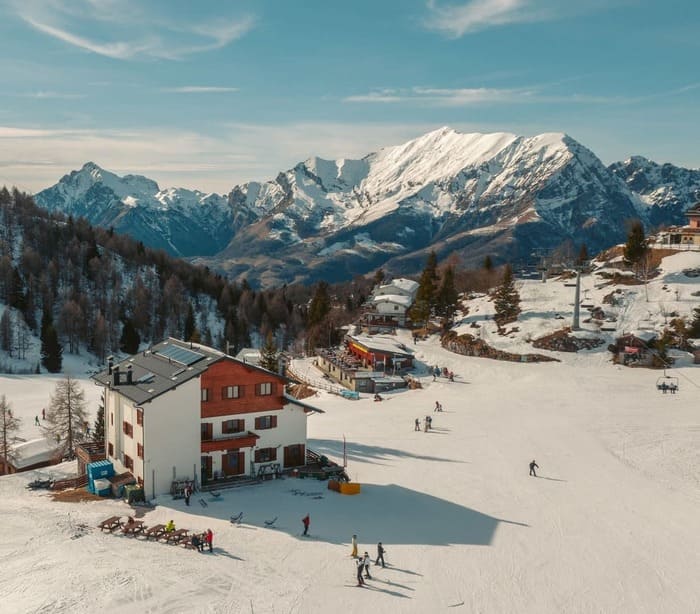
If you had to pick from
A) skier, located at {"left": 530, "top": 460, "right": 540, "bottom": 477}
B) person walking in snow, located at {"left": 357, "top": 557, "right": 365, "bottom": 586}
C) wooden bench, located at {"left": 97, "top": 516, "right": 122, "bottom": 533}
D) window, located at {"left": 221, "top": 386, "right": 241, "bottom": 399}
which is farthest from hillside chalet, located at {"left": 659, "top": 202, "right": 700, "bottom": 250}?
wooden bench, located at {"left": 97, "top": 516, "right": 122, "bottom": 533}

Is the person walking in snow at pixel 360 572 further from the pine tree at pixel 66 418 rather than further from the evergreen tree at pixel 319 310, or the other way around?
the evergreen tree at pixel 319 310

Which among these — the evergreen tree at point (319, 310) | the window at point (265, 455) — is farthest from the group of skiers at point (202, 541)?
the evergreen tree at point (319, 310)

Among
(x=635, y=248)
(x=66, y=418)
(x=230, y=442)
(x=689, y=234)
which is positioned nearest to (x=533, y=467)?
(x=230, y=442)

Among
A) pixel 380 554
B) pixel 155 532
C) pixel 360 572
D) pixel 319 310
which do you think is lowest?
pixel 155 532

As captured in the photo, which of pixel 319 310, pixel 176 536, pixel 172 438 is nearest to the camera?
pixel 176 536

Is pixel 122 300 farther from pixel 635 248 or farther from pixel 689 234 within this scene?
pixel 689 234

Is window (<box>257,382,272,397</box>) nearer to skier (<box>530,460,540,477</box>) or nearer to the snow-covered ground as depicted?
the snow-covered ground
